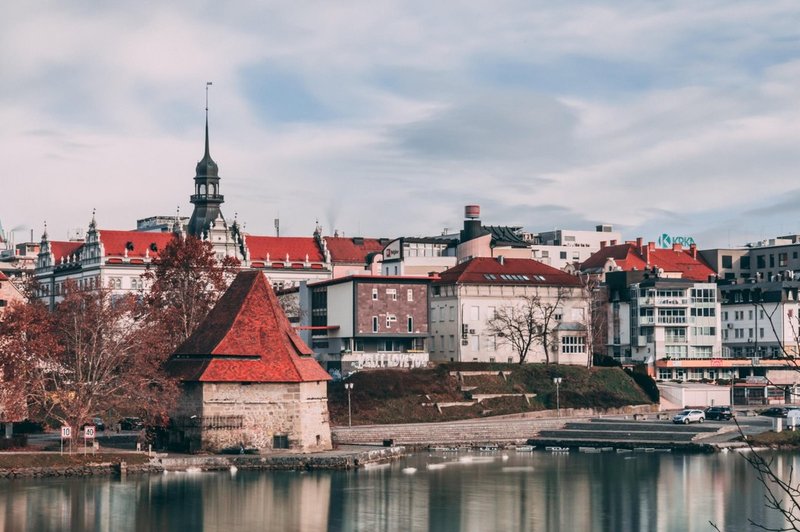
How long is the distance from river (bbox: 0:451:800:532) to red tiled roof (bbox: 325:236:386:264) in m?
92.3

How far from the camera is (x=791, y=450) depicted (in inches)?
3376

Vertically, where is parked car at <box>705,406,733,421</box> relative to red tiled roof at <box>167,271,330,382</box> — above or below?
below

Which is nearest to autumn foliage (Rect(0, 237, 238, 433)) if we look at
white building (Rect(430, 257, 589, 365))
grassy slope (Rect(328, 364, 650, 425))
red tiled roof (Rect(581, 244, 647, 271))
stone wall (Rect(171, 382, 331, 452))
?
stone wall (Rect(171, 382, 331, 452))

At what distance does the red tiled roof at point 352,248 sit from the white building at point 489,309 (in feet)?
165

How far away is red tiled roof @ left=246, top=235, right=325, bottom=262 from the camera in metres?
164

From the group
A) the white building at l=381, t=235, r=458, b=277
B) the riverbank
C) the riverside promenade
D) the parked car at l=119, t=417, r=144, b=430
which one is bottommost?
the riverbank

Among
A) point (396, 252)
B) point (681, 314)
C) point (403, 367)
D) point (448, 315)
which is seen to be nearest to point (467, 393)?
point (403, 367)

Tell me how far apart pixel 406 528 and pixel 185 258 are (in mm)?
48913

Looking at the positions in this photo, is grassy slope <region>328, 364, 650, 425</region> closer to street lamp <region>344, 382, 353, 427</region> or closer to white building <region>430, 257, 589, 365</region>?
street lamp <region>344, 382, 353, 427</region>

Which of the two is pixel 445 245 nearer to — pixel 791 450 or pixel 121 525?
pixel 791 450

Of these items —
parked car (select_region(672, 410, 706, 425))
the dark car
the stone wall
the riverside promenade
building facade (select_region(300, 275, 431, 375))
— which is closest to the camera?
the stone wall

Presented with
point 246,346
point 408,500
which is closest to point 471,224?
point 246,346

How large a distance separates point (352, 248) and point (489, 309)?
193 feet

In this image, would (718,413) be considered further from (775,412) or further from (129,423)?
(129,423)
